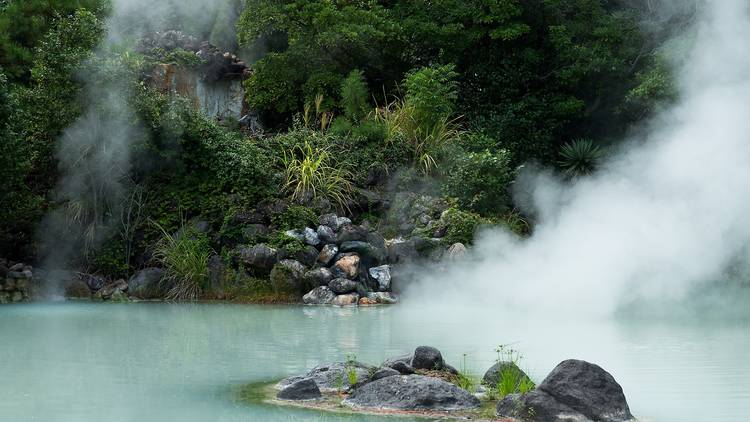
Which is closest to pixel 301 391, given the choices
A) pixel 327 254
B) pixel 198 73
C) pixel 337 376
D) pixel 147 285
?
pixel 337 376

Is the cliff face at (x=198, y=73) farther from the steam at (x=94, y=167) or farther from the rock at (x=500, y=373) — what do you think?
the rock at (x=500, y=373)

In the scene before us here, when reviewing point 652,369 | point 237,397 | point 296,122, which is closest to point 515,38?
point 296,122

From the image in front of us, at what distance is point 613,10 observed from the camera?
818 inches

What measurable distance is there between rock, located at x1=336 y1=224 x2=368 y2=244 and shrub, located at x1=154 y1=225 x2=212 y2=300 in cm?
215

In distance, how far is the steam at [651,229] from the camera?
41.3 ft

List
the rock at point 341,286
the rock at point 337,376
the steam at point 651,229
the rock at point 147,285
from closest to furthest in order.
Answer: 1. the rock at point 337,376
2. the steam at point 651,229
3. the rock at point 341,286
4. the rock at point 147,285

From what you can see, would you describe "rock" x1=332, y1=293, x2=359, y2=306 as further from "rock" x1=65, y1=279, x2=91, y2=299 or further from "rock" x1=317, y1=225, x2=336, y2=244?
"rock" x1=65, y1=279, x2=91, y2=299

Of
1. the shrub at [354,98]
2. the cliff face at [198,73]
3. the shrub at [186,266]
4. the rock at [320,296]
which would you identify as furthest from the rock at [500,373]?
the cliff face at [198,73]

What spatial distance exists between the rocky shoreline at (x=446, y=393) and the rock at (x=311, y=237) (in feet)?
24.7

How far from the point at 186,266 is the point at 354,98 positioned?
570 cm

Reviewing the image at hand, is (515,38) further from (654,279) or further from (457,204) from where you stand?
(654,279)

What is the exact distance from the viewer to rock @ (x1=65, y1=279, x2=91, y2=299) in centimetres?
1477

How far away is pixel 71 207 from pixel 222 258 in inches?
113

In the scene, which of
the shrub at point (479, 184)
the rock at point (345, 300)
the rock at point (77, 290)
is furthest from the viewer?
the shrub at point (479, 184)
